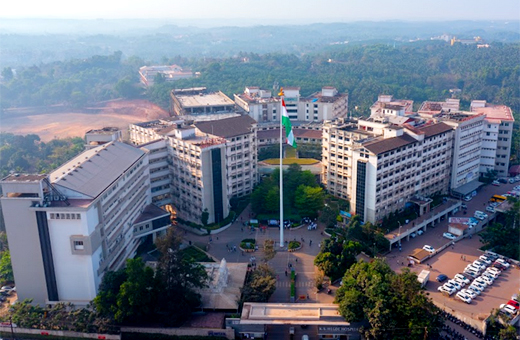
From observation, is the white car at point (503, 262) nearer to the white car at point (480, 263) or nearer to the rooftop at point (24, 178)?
the white car at point (480, 263)

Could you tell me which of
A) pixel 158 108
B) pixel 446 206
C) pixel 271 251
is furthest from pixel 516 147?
pixel 158 108

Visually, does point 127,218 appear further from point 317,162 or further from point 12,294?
point 317,162

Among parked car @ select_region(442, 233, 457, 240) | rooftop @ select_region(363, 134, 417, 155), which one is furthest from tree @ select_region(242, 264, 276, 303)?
parked car @ select_region(442, 233, 457, 240)

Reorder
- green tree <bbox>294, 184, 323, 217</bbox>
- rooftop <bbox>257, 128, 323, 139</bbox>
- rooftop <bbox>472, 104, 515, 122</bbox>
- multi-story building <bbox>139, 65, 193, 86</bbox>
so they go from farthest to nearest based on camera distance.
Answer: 1. multi-story building <bbox>139, 65, 193, 86</bbox>
2. rooftop <bbox>257, 128, 323, 139</bbox>
3. rooftop <bbox>472, 104, 515, 122</bbox>
4. green tree <bbox>294, 184, 323, 217</bbox>

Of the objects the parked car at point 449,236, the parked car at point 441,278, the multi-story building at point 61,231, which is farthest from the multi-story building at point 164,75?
the parked car at point 441,278

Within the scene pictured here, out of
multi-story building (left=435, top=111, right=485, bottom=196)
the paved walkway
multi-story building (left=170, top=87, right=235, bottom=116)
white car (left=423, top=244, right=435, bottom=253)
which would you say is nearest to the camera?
the paved walkway

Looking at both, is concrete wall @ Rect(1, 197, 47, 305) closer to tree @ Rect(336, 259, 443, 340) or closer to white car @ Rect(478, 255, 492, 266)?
tree @ Rect(336, 259, 443, 340)

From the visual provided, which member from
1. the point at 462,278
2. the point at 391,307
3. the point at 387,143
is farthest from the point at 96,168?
the point at 462,278
